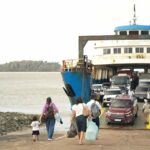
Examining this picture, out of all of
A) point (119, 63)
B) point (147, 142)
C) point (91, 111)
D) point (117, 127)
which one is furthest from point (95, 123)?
point (119, 63)

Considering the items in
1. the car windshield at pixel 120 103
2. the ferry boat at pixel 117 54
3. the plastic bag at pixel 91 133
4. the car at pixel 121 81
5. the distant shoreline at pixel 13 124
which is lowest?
the distant shoreline at pixel 13 124

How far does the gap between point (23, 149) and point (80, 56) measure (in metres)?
23.1

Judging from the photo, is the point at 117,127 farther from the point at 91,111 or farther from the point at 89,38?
the point at 89,38

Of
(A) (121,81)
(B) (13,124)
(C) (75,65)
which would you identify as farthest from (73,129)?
(A) (121,81)

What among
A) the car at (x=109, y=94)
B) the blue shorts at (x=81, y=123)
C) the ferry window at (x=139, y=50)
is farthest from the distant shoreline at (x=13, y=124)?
the blue shorts at (x=81, y=123)

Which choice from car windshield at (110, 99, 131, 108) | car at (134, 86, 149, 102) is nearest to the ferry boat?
car at (134, 86, 149, 102)

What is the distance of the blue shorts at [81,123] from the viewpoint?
15766 millimetres

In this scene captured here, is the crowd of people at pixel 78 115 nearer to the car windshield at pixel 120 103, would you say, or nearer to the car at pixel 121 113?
the car at pixel 121 113

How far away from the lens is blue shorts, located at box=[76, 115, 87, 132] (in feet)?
51.7

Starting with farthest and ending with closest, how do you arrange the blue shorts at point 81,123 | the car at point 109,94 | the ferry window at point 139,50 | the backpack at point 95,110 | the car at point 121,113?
the ferry window at point 139,50, the car at point 109,94, the car at point 121,113, the backpack at point 95,110, the blue shorts at point 81,123

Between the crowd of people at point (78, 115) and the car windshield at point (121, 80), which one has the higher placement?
the car windshield at point (121, 80)

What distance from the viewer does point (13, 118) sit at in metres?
39.6

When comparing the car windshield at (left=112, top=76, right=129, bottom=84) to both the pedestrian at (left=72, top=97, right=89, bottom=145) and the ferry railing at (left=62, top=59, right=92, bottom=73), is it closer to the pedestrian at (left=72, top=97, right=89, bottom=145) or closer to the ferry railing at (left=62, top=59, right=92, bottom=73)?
the ferry railing at (left=62, top=59, right=92, bottom=73)

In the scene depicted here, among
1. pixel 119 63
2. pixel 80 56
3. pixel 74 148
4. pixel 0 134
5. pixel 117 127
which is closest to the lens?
pixel 74 148
